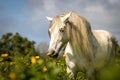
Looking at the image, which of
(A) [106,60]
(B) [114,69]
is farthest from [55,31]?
(B) [114,69]

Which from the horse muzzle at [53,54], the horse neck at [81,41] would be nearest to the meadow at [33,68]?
the horse muzzle at [53,54]

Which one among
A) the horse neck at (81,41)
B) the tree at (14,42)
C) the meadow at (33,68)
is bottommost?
the meadow at (33,68)

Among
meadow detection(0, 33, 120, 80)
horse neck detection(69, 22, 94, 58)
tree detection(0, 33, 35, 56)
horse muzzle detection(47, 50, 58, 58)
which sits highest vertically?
tree detection(0, 33, 35, 56)

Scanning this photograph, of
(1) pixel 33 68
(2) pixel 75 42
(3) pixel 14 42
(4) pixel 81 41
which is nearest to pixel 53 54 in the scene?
(2) pixel 75 42

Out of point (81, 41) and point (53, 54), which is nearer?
point (53, 54)

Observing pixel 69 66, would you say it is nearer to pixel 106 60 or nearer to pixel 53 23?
pixel 53 23

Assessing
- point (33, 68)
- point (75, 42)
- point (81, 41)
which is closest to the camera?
point (33, 68)

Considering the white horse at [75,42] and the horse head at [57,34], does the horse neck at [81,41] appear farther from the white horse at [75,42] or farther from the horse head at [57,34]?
the horse head at [57,34]

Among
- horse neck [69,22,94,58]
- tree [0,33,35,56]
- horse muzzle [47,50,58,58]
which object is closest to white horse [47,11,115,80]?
horse neck [69,22,94,58]

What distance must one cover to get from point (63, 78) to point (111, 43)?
180 inches

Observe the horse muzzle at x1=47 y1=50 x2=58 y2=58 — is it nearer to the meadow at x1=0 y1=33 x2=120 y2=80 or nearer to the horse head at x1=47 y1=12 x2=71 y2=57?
the horse head at x1=47 y1=12 x2=71 y2=57

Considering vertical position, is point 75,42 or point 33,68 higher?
point 75,42

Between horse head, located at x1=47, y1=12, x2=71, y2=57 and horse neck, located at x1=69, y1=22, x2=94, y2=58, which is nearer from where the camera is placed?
horse head, located at x1=47, y1=12, x2=71, y2=57

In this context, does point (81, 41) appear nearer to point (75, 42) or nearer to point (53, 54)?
point (75, 42)
